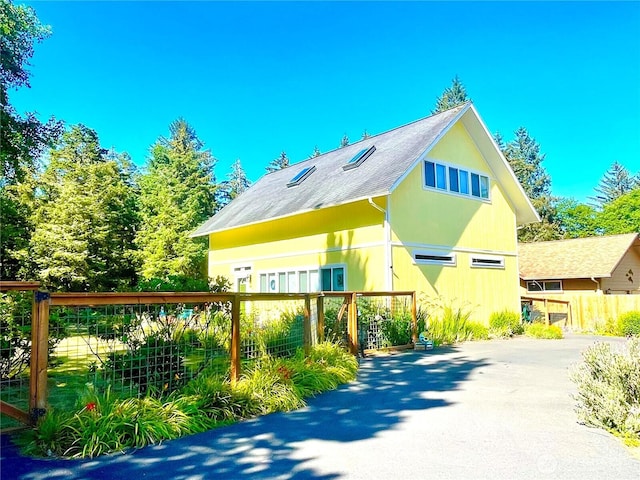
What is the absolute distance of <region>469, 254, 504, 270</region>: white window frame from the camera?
15.1m

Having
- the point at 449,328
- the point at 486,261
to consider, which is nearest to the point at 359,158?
the point at 486,261

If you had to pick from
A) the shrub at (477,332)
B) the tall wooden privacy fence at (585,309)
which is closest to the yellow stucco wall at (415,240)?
the shrub at (477,332)

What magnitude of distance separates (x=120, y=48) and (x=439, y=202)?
34.3 ft

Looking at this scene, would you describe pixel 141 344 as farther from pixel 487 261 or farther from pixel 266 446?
pixel 487 261

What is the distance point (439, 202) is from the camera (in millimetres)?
14148

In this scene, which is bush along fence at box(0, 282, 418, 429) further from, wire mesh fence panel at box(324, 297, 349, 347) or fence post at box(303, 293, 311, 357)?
wire mesh fence panel at box(324, 297, 349, 347)

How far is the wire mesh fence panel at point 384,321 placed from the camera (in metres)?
9.87

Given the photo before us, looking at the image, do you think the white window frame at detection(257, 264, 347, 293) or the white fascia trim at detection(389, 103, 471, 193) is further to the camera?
the white window frame at detection(257, 264, 347, 293)

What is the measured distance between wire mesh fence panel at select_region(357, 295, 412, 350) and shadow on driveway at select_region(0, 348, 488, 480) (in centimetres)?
332

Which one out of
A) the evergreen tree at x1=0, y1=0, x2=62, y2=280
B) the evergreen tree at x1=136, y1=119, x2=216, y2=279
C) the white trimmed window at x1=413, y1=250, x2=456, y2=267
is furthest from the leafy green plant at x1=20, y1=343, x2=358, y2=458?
the evergreen tree at x1=136, y1=119, x2=216, y2=279

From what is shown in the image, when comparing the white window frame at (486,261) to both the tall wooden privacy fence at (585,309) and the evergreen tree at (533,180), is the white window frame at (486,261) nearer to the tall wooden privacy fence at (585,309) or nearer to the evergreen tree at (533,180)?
the tall wooden privacy fence at (585,309)

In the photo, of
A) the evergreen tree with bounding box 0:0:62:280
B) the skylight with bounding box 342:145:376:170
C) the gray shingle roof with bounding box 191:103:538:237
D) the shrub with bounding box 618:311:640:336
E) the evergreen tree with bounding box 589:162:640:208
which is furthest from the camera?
the evergreen tree with bounding box 589:162:640:208

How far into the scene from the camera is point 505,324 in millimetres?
14227

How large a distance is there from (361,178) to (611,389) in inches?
393
